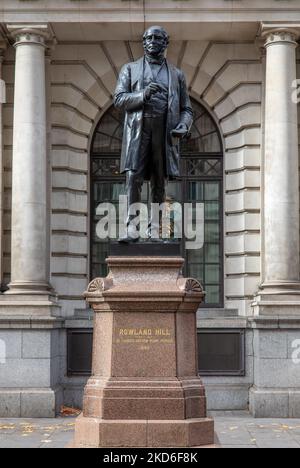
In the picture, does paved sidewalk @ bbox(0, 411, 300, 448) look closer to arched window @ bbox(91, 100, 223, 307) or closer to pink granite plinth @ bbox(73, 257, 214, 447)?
pink granite plinth @ bbox(73, 257, 214, 447)

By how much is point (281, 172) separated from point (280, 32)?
336cm

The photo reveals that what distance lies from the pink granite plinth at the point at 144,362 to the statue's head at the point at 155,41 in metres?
3.25

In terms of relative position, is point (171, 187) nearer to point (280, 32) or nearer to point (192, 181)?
point (192, 181)

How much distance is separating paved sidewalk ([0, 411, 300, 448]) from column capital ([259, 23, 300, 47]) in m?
8.93

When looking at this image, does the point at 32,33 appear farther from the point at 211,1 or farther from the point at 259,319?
the point at 259,319

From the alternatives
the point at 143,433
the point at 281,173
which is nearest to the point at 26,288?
the point at 281,173

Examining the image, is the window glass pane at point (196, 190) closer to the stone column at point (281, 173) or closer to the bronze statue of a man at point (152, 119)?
the stone column at point (281, 173)

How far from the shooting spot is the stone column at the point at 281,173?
23.2m

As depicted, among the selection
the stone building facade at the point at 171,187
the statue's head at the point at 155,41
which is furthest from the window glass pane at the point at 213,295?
the statue's head at the point at 155,41

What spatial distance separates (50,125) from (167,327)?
460 inches

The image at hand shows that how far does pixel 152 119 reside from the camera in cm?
1516

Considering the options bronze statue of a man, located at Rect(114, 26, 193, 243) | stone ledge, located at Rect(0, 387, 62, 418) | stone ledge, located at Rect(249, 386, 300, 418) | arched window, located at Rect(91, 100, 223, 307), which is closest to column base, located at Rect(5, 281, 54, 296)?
stone ledge, located at Rect(0, 387, 62, 418)

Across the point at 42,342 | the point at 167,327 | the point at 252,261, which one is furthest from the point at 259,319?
the point at 167,327

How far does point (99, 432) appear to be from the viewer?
13703 mm
